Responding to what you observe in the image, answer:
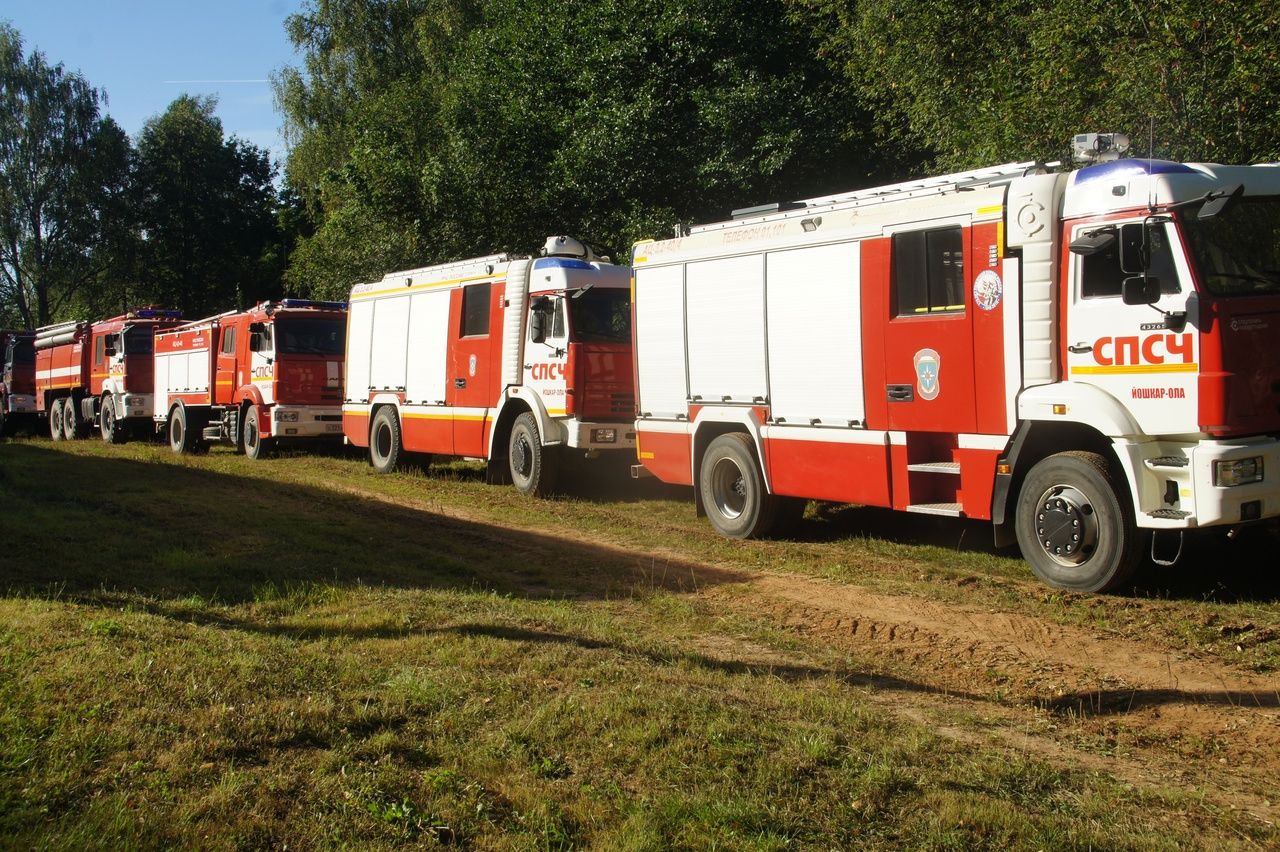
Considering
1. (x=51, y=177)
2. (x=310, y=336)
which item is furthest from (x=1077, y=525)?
(x=51, y=177)

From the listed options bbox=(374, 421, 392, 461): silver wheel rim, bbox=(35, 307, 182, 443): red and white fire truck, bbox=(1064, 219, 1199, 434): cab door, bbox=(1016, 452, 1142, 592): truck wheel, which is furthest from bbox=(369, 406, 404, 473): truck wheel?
bbox=(1064, 219, 1199, 434): cab door

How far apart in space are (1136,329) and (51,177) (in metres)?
57.3

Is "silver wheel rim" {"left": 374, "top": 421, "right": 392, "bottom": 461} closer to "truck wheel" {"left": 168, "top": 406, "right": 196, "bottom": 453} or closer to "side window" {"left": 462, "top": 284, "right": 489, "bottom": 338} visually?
"side window" {"left": 462, "top": 284, "right": 489, "bottom": 338}

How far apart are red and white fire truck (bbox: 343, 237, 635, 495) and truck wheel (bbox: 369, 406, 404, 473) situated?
0.02 m

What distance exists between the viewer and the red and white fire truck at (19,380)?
36875mm

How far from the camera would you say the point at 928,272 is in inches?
404

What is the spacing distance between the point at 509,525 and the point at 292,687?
7636 mm

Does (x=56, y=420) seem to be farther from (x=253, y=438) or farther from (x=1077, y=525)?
(x=1077, y=525)

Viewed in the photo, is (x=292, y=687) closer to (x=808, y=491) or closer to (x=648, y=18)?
(x=808, y=491)

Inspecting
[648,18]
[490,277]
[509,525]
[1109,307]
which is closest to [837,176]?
[648,18]

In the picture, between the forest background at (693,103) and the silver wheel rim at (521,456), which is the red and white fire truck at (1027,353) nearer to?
the forest background at (693,103)

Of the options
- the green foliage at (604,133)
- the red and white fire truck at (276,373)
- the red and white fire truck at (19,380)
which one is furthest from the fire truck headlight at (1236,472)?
the red and white fire truck at (19,380)

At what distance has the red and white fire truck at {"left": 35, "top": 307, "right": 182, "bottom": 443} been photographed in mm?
29297

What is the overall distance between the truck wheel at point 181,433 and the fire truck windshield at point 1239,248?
23.0 m
